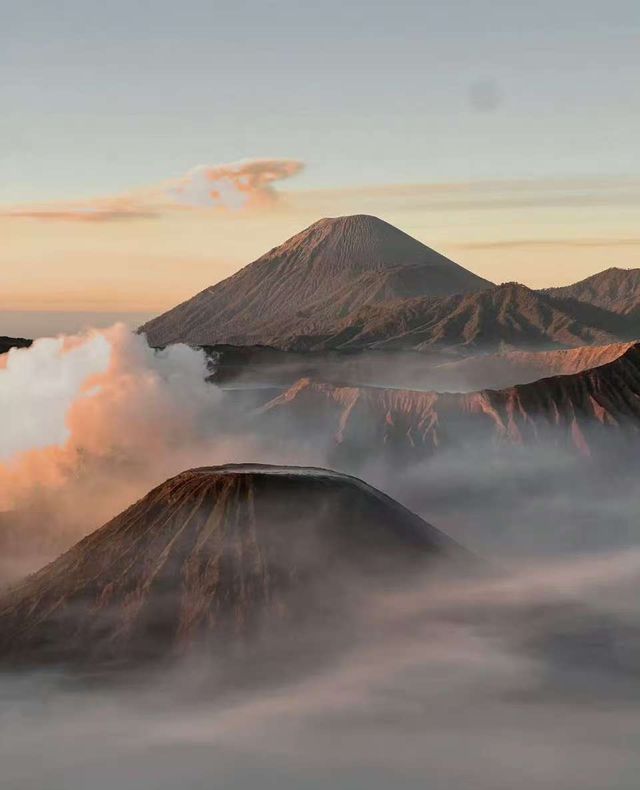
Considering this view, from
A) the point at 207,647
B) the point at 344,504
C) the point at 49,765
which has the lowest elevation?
the point at 49,765

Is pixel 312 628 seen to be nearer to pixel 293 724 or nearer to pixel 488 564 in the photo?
pixel 293 724

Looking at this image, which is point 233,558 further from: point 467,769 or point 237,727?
point 467,769

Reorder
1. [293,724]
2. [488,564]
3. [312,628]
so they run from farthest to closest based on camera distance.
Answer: [488,564]
[312,628]
[293,724]

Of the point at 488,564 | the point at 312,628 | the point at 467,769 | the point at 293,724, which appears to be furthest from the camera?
the point at 488,564

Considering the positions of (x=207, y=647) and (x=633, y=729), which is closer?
(x=633, y=729)

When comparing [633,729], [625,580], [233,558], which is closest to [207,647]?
[233,558]

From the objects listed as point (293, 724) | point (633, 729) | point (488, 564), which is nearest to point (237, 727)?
point (293, 724)

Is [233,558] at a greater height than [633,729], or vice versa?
[233,558]
